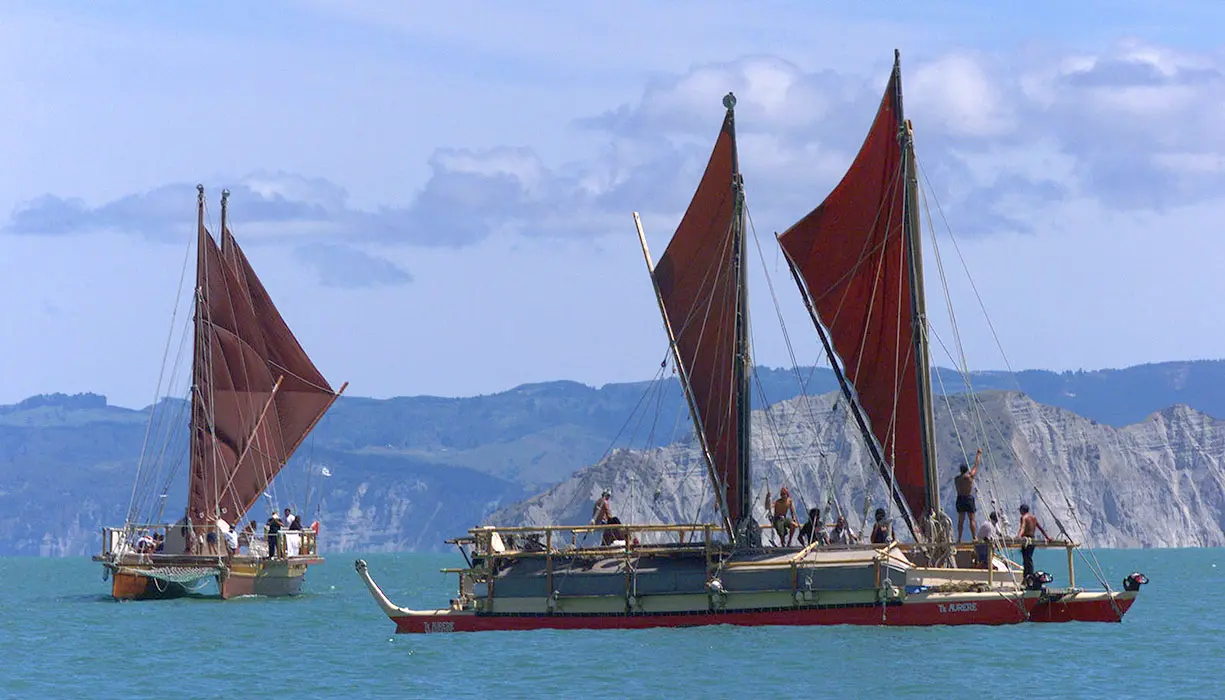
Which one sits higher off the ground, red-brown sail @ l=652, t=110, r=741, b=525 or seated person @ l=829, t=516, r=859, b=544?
red-brown sail @ l=652, t=110, r=741, b=525

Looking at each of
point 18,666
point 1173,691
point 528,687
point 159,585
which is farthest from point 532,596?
point 159,585

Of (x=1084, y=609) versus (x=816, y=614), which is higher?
(x=1084, y=609)

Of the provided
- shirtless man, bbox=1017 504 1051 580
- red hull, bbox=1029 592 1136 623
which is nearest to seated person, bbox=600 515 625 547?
shirtless man, bbox=1017 504 1051 580

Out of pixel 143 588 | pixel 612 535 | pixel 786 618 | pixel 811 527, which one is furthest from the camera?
pixel 143 588

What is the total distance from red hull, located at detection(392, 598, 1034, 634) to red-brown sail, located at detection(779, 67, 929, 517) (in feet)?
14.6

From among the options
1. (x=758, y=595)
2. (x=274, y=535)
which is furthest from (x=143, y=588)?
(x=758, y=595)

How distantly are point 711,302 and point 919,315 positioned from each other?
576 centimetres

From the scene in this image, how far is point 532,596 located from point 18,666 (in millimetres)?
13507

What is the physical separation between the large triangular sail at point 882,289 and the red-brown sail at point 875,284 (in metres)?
0.03

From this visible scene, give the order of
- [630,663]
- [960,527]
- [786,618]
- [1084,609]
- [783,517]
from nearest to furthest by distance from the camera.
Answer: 1. [630,663]
2. [786,618]
3. [1084,609]
4. [960,527]
5. [783,517]

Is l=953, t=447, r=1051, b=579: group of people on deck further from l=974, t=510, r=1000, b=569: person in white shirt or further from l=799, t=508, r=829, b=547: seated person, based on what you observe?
l=799, t=508, r=829, b=547: seated person

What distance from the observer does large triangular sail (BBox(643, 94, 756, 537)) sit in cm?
5653

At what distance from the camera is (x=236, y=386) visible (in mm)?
85188

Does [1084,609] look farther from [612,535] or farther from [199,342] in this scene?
[199,342]
